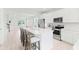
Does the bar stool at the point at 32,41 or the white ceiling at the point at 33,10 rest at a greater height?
the white ceiling at the point at 33,10

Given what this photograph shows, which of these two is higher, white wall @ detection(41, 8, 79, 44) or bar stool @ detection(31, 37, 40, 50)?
white wall @ detection(41, 8, 79, 44)

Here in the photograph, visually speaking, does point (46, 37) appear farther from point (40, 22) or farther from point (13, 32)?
point (13, 32)

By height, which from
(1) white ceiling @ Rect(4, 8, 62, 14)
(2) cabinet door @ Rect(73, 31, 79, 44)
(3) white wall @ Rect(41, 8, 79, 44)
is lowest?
(2) cabinet door @ Rect(73, 31, 79, 44)

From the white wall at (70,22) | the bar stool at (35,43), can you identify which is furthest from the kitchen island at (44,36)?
the white wall at (70,22)

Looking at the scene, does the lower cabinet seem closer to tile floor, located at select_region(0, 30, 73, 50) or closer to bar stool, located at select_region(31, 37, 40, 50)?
tile floor, located at select_region(0, 30, 73, 50)

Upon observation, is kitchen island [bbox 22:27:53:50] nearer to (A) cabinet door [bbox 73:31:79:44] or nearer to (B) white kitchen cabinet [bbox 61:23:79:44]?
(B) white kitchen cabinet [bbox 61:23:79:44]

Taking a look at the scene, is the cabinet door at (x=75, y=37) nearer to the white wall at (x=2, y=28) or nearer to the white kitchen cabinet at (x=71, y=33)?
the white kitchen cabinet at (x=71, y=33)

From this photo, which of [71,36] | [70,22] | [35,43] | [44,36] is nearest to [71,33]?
[71,36]

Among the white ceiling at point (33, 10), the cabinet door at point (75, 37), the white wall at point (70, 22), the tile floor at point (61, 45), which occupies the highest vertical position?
the white ceiling at point (33, 10)

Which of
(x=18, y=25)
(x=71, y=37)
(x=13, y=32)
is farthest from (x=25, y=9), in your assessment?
(x=71, y=37)

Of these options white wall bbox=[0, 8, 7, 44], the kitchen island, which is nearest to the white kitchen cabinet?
the kitchen island

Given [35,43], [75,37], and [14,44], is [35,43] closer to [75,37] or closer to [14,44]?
[14,44]
